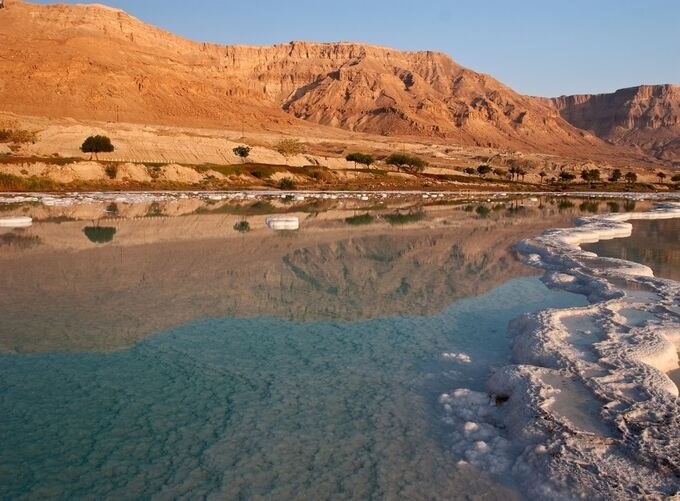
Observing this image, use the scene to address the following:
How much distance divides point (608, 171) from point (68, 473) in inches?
5186

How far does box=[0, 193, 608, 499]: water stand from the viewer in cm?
620

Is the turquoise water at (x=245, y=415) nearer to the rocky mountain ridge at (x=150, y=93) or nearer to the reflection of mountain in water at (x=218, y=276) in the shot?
the reflection of mountain in water at (x=218, y=276)

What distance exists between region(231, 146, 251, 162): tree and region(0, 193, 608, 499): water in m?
60.7

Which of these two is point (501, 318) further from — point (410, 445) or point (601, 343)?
point (410, 445)

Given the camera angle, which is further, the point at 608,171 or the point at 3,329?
the point at 608,171

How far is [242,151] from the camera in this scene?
80.3 metres

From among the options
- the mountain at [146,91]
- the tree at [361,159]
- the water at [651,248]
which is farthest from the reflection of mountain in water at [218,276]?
the mountain at [146,91]

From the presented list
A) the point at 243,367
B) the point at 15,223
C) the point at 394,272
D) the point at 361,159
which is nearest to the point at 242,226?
the point at 15,223

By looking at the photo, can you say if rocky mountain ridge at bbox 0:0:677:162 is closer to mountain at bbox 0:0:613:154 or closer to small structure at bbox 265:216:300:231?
mountain at bbox 0:0:613:154

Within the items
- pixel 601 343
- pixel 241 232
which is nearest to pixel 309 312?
pixel 601 343

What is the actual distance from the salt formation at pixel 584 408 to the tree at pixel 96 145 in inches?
2555

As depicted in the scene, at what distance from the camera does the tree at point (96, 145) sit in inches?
2643

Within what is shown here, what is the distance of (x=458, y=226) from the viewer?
32.3 m

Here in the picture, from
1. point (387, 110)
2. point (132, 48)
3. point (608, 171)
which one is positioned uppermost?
point (132, 48)
